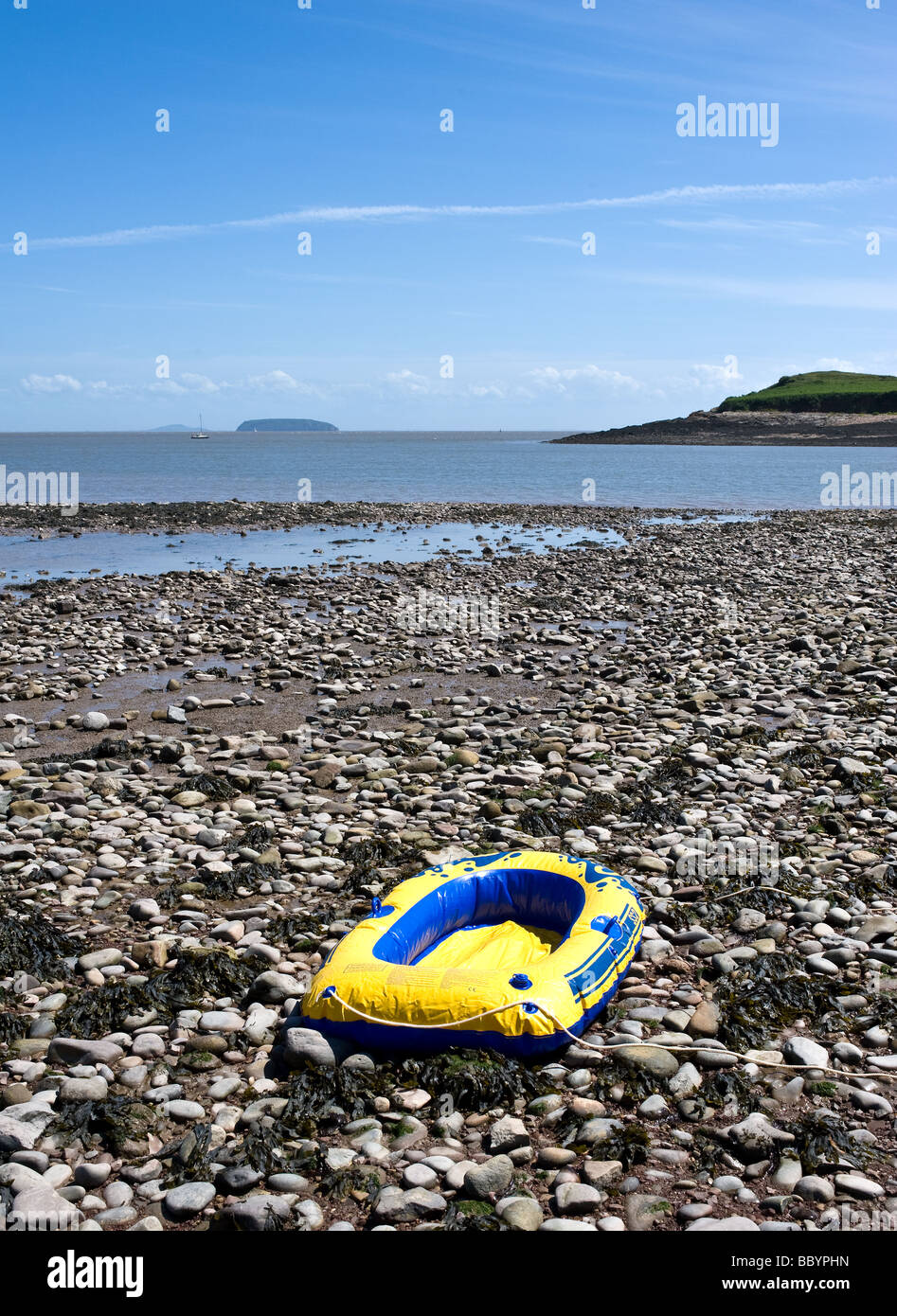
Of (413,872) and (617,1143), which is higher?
(413,872)

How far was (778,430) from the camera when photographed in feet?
456

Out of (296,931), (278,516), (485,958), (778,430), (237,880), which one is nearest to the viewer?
(485,958)

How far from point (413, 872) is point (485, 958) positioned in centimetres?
143

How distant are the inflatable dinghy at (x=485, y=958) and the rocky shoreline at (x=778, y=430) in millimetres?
125474

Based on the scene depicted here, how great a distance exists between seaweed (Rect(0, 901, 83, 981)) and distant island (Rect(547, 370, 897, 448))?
12762cm

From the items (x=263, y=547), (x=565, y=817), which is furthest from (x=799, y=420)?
(x=565, y=817)

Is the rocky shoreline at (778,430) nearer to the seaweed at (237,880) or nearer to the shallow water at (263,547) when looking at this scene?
the shallow water at (263,547)

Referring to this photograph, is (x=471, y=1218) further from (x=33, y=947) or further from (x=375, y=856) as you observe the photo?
(x=375, y=856)

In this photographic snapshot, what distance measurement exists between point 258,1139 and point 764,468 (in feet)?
275

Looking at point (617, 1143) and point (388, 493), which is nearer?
point (617, 1143)

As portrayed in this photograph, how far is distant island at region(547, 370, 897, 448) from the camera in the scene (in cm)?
12962

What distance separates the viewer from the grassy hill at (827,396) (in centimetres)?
14088

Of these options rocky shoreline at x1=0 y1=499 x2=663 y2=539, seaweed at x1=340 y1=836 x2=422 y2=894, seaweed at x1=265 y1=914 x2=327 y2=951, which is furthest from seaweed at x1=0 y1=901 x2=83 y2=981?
rocky shoreline at x1=0 y1=499 x2=663 y2=539

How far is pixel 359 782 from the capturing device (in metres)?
9.81
